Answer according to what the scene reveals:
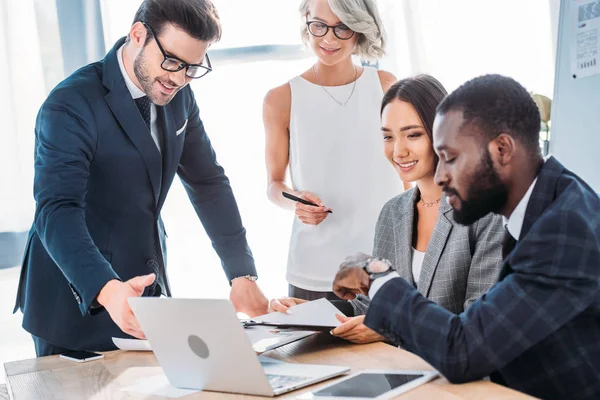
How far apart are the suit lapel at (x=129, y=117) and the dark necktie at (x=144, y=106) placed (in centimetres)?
6

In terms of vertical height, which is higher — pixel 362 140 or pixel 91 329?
pixel 362 140

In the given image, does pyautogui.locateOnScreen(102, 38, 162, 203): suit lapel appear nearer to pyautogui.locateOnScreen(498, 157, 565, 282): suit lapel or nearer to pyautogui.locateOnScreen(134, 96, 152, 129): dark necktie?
pyautogui.locateOnScreen(134, 96, 152, 129): dark necktie

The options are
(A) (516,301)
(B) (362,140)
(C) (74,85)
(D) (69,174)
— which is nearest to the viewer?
(A) (516,301)

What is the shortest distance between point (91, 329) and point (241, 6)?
6.52 feet

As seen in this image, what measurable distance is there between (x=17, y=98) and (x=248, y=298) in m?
1.57

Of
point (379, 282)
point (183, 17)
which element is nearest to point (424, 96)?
point (183, 17)

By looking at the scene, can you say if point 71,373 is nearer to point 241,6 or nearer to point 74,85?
point 74,85

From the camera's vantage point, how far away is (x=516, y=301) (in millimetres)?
1220

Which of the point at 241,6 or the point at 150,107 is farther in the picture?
the point at 241,6

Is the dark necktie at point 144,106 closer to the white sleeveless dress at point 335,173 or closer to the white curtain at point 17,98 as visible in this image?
the white sleeveless dress at point 335,173

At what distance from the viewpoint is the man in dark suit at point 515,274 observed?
1.21m

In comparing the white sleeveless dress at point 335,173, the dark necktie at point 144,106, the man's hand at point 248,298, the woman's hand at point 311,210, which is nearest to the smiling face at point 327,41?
the white sleeveless dress at point 335,173

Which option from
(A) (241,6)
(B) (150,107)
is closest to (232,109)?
(A) (241,6)

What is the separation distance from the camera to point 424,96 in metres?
2.01
